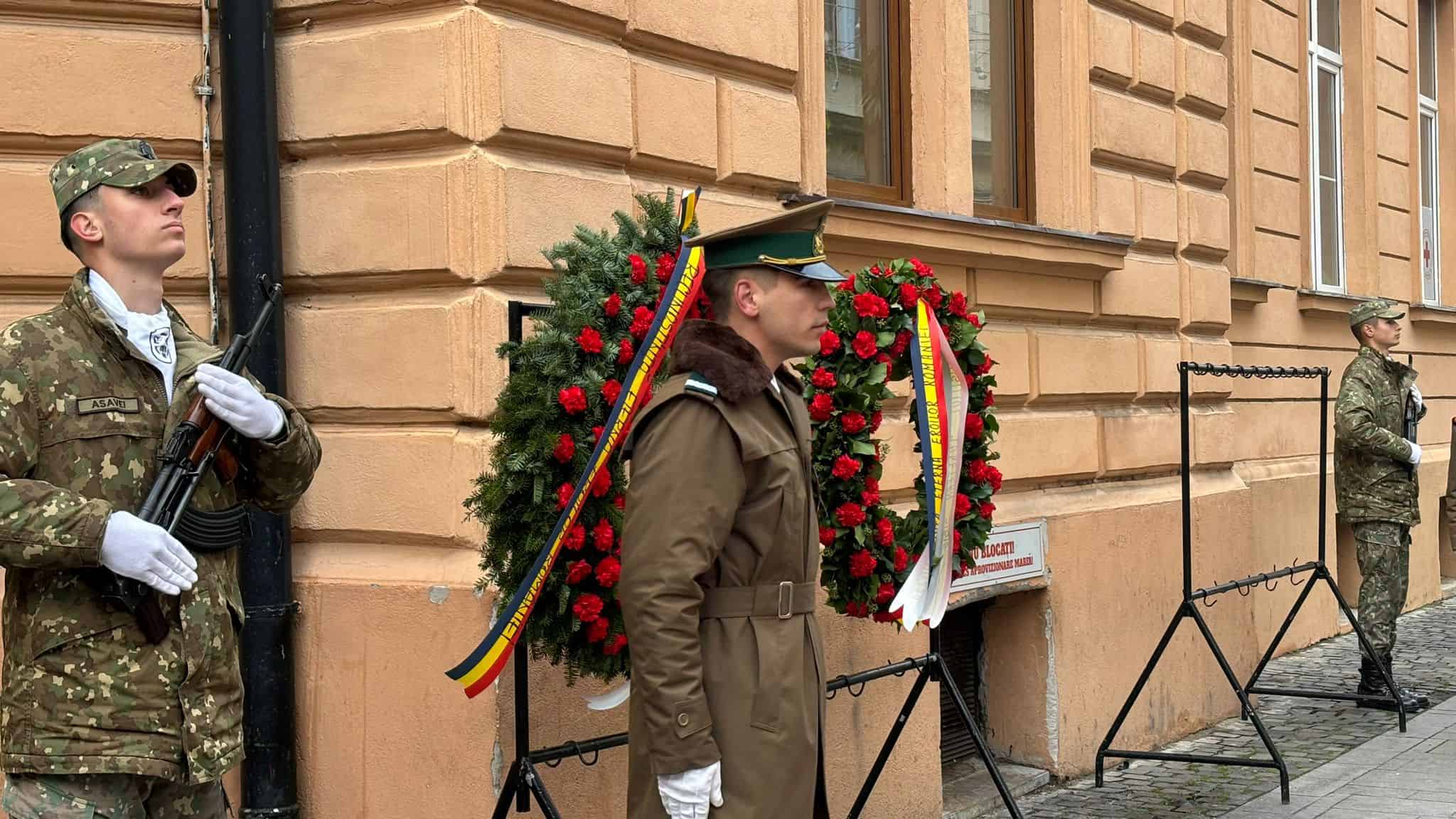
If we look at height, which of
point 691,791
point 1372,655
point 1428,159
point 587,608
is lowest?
point 1372,655

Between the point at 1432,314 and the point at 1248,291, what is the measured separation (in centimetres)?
414

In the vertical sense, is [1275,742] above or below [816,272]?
below

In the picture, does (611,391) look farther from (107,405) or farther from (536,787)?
(107,405)

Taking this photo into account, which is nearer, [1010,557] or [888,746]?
[888,746]

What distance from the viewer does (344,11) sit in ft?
15.4

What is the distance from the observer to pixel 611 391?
12.5 ft

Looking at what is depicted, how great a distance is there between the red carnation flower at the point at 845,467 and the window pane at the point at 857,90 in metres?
2.34

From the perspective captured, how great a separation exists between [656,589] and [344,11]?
227 centimetres

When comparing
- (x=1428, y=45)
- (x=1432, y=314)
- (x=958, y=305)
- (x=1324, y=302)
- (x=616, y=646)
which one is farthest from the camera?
(x=1428, y=45)

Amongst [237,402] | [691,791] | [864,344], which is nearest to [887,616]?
[864,344]

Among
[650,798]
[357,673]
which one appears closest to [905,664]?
[357,673]

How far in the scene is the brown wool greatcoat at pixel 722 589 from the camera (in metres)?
3.17

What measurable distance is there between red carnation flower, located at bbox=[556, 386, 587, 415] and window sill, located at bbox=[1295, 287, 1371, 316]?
8.06 m

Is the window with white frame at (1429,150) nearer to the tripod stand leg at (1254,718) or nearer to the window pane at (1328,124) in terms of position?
the window pane at (1328,124)
